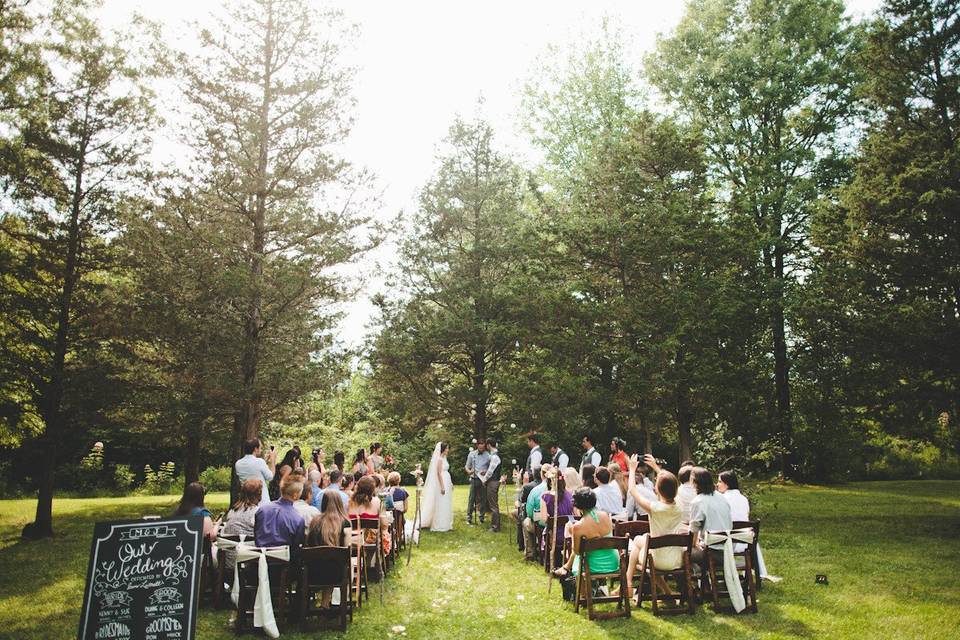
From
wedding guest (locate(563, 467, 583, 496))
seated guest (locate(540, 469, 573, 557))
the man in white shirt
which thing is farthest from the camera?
wedding guest (locate(563, 467, 583, 496))

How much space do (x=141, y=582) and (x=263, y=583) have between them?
1426mm

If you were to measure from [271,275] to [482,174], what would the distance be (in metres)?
8.94

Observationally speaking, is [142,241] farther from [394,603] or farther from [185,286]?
[394,603]

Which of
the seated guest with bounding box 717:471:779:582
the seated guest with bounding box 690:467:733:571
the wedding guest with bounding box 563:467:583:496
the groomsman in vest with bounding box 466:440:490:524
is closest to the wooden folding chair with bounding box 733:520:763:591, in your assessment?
the seated guest with bounding box 717:471:779:582

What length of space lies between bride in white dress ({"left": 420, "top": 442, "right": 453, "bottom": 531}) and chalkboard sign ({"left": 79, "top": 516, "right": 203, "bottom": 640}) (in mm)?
8582

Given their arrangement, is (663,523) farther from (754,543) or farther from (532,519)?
(532,519)

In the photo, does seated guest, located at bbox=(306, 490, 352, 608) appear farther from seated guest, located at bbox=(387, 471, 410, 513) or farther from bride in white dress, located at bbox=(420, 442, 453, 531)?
bride in white dress, located at bbox=(420, 442, 453, 531)

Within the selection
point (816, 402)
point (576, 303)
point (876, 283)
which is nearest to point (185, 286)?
point (576, 303)

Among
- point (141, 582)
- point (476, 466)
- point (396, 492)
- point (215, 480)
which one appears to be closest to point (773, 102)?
point (476, 466)

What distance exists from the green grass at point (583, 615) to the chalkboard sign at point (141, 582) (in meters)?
1.51

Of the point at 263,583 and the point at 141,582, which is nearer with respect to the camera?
the point at 141,582

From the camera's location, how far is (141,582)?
5363 mm

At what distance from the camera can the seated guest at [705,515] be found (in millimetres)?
7316

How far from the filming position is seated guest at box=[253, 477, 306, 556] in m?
6.80
